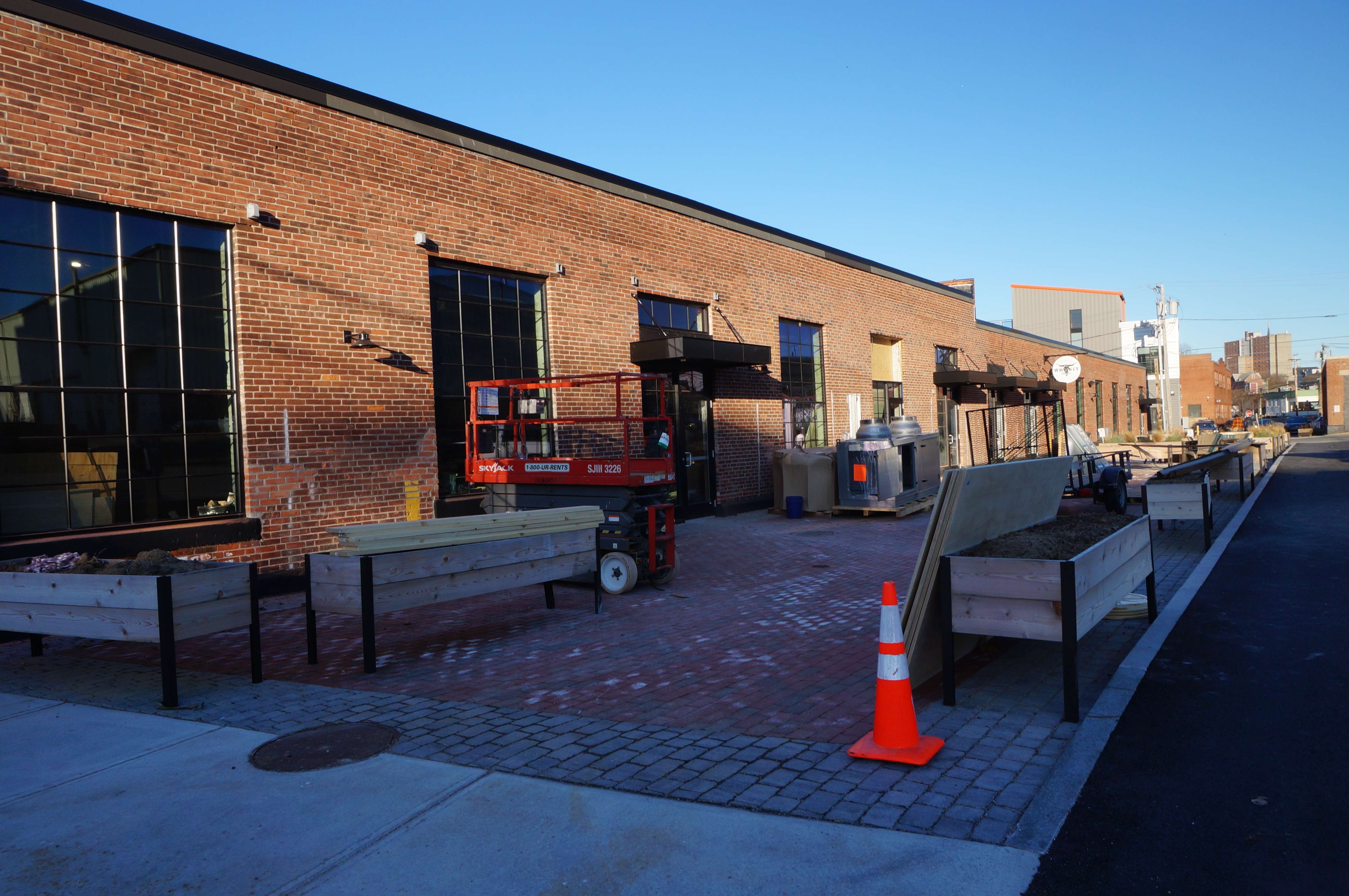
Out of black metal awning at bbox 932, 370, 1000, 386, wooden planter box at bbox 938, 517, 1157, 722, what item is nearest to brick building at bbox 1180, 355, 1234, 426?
black metal awning at bbox 932, 370, 1000, 386

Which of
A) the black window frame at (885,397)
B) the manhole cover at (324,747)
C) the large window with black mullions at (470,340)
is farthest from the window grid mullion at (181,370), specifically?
the black window frame at (885,397)

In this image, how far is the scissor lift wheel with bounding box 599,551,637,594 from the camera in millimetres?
9453

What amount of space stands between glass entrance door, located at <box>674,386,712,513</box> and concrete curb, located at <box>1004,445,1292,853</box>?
9.33 m

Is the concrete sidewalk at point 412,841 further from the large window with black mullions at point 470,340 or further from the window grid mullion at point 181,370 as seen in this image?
the large window with black mullions at point 470,340

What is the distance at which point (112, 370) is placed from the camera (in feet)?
28.2

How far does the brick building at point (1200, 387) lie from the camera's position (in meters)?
82.1

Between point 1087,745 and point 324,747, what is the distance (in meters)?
4.07

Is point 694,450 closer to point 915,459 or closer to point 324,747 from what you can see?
point 915,459

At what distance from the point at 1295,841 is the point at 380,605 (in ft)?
18.2

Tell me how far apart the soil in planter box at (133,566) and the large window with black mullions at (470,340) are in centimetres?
501

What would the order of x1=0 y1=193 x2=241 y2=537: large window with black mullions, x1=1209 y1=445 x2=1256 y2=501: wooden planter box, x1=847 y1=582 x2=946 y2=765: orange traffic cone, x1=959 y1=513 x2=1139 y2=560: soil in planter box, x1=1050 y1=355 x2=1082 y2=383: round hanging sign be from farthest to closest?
x1=1050 y1=355 x2=1082 y2=383: round hanging sign → x1=1209 y1=445 x2=1256 y2=501: wooden planter box → x1=0 y1=193 x2=241 y2=537: large window with black mullions → x1=959 y1=513 x2=1139 y2=560: soil in planter box → x1=847 y1=582 x2=946 y2=765: orange traffic cone

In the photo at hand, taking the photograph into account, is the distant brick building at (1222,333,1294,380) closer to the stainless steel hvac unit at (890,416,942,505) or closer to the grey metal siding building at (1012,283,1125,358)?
the grey metal siding building at (1012,283,1125,358)

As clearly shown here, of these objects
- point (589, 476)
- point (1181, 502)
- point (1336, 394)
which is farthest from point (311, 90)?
point (1336, 394)

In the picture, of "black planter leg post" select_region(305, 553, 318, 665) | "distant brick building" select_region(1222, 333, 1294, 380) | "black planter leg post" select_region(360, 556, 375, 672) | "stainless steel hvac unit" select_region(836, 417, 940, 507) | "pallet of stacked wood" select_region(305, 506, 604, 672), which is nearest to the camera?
"black planter leg post" select_region(360, 556, 375, 672)
